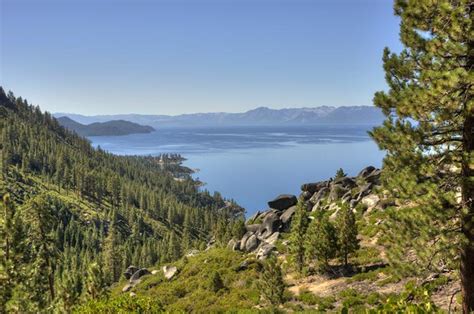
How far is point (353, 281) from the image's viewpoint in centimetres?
3209

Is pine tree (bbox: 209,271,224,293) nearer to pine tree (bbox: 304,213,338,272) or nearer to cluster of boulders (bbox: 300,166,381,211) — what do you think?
pine tree (bbox: 304,213,338,272)

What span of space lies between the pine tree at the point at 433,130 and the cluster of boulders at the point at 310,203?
38173mm

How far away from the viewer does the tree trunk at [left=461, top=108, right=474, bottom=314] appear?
12.8 meters

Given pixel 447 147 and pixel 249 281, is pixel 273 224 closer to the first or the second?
pixel 249 281

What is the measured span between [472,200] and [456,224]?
1.17 metres

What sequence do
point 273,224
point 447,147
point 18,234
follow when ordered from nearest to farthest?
point 447,147
point 18,234
point 273,224

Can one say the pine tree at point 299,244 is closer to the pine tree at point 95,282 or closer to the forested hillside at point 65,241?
the forested hillside at point 65,241

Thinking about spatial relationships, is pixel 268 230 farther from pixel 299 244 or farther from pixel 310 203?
pixel 299 244

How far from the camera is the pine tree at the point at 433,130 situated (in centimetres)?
1232

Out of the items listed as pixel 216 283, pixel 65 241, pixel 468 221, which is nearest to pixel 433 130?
pixel 468 221

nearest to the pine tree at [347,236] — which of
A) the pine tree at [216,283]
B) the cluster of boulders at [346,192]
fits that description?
the cluster of boulders at [346,192]

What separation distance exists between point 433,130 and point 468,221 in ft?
12.0

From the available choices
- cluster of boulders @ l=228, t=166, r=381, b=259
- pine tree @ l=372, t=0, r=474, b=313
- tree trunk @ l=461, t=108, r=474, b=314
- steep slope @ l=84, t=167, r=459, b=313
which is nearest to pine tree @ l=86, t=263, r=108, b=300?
steep slope @ l=84, t=167, r=459, b=313

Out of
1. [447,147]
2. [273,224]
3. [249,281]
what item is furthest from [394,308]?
[273,224]
